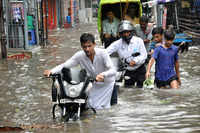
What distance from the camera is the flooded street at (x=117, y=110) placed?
5949 millimetres

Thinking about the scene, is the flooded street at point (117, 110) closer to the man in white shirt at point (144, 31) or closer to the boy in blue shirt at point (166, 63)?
the boy in blue shirt at point (166, 63)

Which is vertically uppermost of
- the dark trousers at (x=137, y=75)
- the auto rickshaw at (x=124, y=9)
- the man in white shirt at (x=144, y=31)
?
the auto rickshaw at (x=124, y=9)

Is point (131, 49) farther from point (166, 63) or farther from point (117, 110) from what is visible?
point (117, 110)

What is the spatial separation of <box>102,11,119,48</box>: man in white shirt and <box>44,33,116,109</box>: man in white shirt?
19.5 ft

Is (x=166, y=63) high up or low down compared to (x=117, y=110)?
up

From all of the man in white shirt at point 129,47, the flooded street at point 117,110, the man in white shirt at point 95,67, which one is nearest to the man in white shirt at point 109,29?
the flooded street at point 117,110

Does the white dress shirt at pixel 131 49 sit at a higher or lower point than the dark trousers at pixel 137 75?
higher

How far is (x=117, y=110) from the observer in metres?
6.98

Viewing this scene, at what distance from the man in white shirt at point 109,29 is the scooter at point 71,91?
633 cm

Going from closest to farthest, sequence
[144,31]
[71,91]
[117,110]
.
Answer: [71,91]
[117,110]
[144,31]

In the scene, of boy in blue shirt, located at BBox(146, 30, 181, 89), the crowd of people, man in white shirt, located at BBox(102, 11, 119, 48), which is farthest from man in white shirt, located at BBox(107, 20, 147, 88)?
man in white shirt, located at BBox(102, 11, 119, 48)

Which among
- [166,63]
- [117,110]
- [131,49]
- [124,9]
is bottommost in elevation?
[117,110]

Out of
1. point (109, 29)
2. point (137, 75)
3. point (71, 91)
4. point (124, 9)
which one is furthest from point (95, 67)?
point (124, 9)

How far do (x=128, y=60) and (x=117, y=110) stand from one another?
5.02ft
